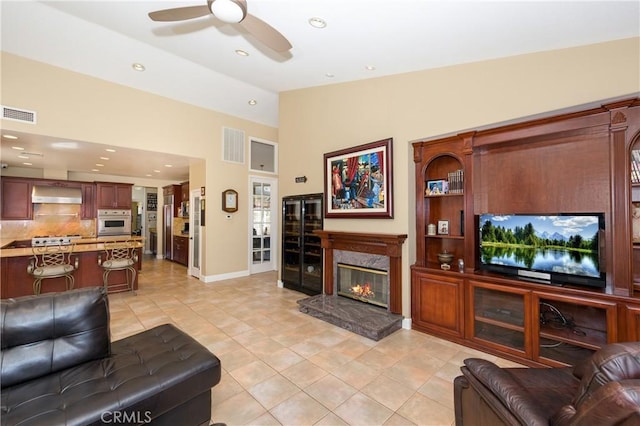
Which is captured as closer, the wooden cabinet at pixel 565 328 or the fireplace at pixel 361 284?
the wooden cabinet at pixel 565 328

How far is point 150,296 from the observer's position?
478cm

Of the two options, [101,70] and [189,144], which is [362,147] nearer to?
[189,144]

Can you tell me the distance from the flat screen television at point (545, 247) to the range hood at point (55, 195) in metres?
8.95

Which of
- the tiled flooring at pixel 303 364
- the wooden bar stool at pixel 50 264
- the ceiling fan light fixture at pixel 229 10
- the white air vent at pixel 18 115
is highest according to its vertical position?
the ceiling fan light fixture at pixel 229 10

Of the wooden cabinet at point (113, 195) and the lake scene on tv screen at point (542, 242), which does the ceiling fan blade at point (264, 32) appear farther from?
the wooden cabinet at point (113, 195)

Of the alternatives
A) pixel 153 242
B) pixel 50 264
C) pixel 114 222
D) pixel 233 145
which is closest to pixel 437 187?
pixel 233 145

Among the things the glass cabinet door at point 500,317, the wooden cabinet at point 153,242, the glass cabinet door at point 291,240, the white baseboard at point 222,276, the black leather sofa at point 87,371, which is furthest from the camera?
the wooden cabinet at point 153,242

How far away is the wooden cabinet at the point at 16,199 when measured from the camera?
20.2ft

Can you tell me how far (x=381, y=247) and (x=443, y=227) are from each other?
2.73 feet

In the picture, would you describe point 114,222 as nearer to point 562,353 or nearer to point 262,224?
point 262,224

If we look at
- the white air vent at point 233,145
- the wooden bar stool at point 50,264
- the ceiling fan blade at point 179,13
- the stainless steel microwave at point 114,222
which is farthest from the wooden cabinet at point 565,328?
the stainless steel microwave at point 114,222

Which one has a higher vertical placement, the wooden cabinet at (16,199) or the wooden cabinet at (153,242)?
the wooden cabinet at (16,199)

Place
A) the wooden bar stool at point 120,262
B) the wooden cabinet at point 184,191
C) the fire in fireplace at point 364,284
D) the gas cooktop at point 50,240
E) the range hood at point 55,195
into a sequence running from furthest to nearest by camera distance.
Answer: the wooden cabinet at point 184,191, the range hood at point 55,195, the gas cooktop at point 50,240, the wooden bar stool at point 120,262, the fire in fireplace at point 364,284

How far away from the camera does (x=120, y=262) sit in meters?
4.71
